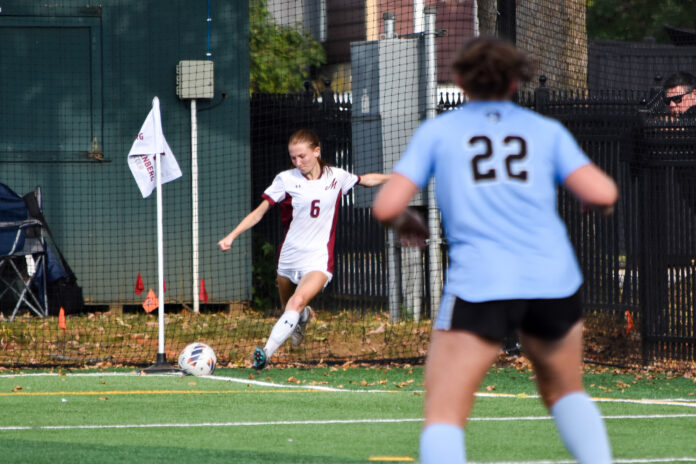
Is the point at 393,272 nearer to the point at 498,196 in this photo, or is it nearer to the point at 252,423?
the point at 252,423

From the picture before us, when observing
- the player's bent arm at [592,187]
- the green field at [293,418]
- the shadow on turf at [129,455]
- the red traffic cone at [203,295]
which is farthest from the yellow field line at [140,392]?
the red traffic cone at [203,295]

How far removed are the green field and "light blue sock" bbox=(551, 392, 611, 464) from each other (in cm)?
183

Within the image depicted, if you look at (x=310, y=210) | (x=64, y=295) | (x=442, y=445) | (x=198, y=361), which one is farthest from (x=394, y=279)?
(x=442, y=445)

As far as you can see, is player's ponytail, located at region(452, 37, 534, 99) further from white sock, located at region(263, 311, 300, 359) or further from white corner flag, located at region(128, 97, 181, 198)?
white corner flag, located at region(128, 97, 181, 198)

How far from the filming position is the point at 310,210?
10.1m

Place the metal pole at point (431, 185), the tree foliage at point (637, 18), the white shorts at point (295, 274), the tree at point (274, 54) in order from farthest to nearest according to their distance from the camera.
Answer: the tree foliage at point (637, 18), the tree at point (274, 54), the metal pole at point (431, 185), the white shorts at point (295, 274)

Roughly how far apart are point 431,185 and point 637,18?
96.8ft

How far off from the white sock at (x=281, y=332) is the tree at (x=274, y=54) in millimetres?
16965

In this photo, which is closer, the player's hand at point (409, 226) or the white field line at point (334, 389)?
the player's hand at point (409, 226)

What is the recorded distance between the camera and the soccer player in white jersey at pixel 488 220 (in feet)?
13.9

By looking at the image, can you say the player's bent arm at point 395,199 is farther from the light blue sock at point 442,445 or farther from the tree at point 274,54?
the tree at point 274,54

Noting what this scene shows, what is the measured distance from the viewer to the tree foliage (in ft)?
126

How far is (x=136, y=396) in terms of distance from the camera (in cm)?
896

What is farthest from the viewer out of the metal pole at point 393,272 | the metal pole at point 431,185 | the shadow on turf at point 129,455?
the metal pole at point 393,272
